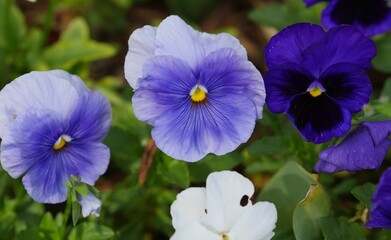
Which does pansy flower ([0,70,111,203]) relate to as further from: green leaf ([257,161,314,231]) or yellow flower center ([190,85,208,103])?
green leaf ([257,161,314,231])

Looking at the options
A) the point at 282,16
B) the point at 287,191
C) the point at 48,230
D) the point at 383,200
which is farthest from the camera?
the point at 282,16

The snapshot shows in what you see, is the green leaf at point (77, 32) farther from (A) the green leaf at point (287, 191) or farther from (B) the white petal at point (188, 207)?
(B) the white petal at point (188, 207)

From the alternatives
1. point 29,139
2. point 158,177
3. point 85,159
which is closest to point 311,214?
point 158,177

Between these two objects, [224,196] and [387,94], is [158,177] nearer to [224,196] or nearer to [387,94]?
[224,196]

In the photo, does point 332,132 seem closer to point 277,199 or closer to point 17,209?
point 277,199

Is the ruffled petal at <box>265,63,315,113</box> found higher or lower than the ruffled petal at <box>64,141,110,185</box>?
higher

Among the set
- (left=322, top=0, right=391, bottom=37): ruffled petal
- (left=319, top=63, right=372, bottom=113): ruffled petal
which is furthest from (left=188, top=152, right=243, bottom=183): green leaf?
(left=322, top=0, right=391, bottom=37): ruffled petal

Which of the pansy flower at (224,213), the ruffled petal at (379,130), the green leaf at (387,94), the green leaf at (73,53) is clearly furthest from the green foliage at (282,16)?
the pansy flower at (224,213)
